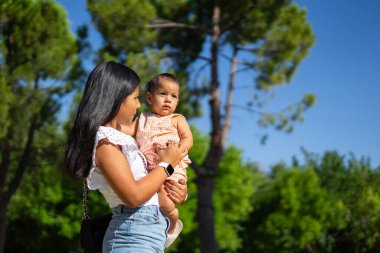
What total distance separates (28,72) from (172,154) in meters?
13.9

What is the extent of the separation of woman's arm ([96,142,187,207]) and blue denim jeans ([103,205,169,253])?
7 centimetres

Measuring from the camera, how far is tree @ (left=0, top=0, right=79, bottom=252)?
50.2 feet

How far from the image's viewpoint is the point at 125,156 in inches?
83.2

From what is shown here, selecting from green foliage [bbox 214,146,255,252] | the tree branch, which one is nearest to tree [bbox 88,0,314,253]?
the tree branch

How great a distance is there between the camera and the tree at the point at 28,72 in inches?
602

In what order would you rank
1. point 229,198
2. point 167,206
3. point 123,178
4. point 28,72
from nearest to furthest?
point 123,178 < point 167,206 < point 28,72 < point 229,198

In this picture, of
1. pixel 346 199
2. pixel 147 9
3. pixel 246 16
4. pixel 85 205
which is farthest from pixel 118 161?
pixel 346 199

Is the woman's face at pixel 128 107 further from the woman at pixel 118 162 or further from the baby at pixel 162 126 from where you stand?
the baby at pixel 162 126

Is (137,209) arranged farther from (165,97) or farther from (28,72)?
(28,72)

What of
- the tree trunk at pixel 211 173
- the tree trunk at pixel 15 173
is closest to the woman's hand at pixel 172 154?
the tree trunk at pixel 211 173

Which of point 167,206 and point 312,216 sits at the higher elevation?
point 312,216

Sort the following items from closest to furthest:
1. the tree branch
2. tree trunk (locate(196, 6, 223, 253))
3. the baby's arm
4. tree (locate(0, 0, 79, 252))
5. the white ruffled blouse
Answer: the white ruffled blouse < the baby's arm < tree trunk (locate(196, 6, 223, 253)) < the tree branch < tree (locate(0, 0, 79, 252))

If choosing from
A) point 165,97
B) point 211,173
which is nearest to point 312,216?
point 211,173

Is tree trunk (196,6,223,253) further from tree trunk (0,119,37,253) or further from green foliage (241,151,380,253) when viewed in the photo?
green foliage (241,151,380,253)
